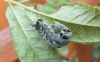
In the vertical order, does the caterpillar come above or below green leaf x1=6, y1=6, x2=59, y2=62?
above

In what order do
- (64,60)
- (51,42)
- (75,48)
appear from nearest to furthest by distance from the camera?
(51,42) < (64,60) < (75,48)

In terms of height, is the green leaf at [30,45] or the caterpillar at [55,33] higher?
the caterpillar at [55,33]

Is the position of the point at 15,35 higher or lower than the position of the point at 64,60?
higher

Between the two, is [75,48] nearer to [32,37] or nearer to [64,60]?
[64,60]

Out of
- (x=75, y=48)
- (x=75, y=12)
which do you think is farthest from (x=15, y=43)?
(x=75, y=48)
